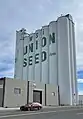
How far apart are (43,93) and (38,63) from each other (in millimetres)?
16573

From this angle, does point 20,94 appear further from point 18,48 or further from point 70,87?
point 18,48

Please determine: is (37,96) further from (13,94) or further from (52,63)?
(52,63)

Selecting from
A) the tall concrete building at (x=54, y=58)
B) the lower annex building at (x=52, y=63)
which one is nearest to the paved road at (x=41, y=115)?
the lower annex building at (x=52, y=63)

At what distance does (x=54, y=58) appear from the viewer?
72000 millimetres

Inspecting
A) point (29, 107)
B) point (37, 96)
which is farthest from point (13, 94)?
point (29, 107)

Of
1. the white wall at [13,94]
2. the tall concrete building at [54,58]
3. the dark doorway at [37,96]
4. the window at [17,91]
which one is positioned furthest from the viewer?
the tall concrete building at [54,58]

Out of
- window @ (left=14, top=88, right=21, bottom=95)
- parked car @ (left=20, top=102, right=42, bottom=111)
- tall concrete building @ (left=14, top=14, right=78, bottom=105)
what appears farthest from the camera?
tall concrete building @ (left=14, top=14, right=78, bottom=105)

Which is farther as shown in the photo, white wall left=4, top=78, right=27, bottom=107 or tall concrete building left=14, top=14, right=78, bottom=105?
tall concrete building left=14, top=14, right=78, bottom=105

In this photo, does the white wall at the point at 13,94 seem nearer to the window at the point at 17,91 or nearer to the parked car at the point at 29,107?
the window at the point at 17,91

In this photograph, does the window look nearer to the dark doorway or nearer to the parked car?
the dark doorway

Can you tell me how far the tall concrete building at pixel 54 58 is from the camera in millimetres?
68938

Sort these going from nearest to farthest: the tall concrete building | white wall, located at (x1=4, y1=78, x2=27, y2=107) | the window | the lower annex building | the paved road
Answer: the paved road → white wall, located at (x1=4, y1=78, x2=27, y2=107) → the window → the lower annex building → the tall concrete building

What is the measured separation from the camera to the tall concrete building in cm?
6894

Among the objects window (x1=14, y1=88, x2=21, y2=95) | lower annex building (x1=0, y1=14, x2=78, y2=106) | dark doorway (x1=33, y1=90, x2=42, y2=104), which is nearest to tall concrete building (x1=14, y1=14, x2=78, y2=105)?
lower annex building (x1=0, y1=14, x2=78, y2=106)
